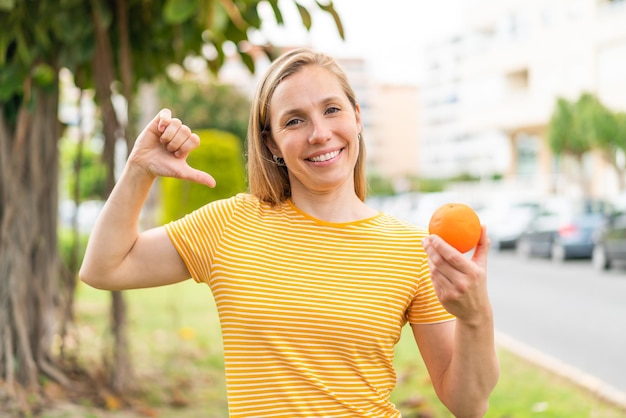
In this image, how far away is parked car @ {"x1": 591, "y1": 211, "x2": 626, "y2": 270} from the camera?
1491 cm

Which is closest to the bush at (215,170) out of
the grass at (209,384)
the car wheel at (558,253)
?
the car wheel at (558,253)

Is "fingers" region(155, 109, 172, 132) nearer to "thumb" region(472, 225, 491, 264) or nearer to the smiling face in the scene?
the smiling face

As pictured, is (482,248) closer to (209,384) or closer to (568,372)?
(209,384)

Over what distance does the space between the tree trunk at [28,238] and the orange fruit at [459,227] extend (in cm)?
312

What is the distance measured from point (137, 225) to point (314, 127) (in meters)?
0.48

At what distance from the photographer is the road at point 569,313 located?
7873 millimetres

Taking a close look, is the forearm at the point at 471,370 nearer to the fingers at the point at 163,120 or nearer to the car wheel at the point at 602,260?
the fingers at the point at 163,120

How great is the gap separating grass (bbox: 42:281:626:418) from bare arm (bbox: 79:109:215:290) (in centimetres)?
261

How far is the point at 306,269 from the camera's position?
75.9 inches

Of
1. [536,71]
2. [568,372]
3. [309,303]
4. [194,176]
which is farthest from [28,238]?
[536,71]

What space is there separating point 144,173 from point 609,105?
1195 inches

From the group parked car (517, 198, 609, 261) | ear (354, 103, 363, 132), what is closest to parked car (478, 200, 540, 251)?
parked car (517, 198, 609, 261)

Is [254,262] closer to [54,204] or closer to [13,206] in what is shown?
[13,206]

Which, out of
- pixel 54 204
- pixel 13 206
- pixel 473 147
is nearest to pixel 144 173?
pixel 13 206
